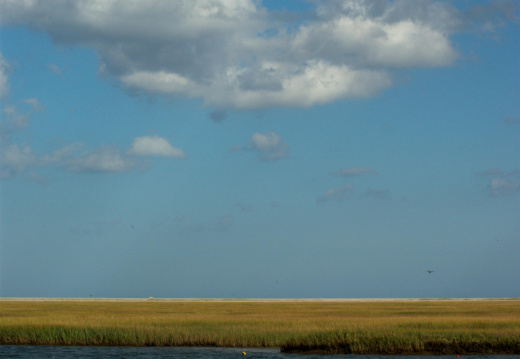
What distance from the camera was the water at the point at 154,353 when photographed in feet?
120

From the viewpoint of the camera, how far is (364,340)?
3888 cm

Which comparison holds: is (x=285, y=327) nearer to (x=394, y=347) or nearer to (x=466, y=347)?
(x=394, y=347)

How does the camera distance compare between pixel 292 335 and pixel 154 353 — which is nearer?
pixel 154 353

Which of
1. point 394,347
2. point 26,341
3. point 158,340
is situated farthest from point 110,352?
point 394,347

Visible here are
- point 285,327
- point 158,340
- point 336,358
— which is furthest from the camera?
point 285,327

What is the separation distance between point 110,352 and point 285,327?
14266mm

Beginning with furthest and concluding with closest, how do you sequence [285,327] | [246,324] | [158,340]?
[246,324] → [285,327] → [158,340]

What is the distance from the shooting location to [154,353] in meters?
38.1

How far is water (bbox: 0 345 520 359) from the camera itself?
36.7m

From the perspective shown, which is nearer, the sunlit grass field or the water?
the water

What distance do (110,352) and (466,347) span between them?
75.4 ft

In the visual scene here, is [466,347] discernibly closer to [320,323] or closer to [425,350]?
[425,350]

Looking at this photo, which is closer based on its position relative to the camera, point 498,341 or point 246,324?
point 498,341

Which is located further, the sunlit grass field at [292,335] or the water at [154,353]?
the sunlit grass field at [292,335]
